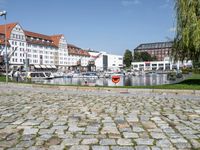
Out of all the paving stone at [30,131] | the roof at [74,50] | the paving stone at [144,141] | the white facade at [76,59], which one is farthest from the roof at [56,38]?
the paving stone at [144,141]

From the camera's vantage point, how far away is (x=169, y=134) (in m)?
6.38

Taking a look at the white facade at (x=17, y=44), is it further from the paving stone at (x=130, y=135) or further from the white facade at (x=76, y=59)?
the paving stone at (x=130, y=135)

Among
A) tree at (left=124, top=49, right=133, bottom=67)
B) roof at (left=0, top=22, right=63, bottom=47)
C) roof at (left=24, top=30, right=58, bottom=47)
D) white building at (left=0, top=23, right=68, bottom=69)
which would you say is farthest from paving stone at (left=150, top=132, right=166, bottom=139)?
tree at (left=124, top=49, right=133, bottom=67)

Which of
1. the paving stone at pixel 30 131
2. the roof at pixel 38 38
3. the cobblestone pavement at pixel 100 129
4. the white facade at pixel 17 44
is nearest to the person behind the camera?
the cobblestone pavement at pixel 100 129

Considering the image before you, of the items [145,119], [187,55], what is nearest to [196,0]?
[187,55]

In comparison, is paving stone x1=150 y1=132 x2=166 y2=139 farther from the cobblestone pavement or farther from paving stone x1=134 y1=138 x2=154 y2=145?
paving stone x1=134 y1=138 x2=154 y2=145

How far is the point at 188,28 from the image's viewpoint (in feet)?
65.2

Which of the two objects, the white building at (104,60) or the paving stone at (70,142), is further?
the white building at (104,60)

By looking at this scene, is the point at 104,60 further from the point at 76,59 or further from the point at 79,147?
the point at 79,147

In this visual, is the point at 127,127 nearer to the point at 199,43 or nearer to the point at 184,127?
the point at 184,127

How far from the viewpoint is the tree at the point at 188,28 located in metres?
19.4

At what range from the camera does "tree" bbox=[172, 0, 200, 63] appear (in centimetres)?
1944

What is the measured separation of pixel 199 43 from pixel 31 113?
1409 centimetres

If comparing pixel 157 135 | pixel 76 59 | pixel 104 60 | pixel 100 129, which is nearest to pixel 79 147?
pixel 100 129
